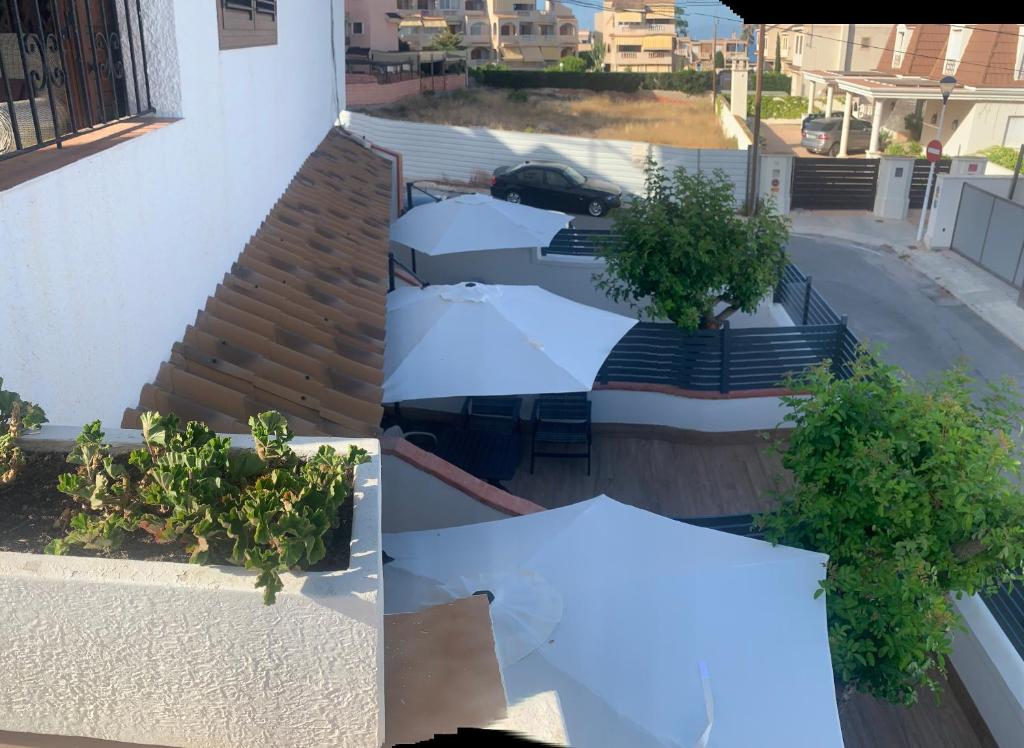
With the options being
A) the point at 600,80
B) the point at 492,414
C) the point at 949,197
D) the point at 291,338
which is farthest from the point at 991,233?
the point at 600,80

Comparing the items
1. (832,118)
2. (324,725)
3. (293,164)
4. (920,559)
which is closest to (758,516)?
(920,559)

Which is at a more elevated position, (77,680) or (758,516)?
(77,680)

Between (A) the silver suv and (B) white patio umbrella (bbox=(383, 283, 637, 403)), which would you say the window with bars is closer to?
(B) white patio umbrella (bbox=(383, 283, 637, 403))

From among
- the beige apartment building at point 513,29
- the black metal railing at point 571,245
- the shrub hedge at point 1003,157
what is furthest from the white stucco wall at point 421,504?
the beige apartment building at point 513,29

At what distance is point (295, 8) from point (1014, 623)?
34.9 ft

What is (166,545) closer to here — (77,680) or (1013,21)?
(77,680)

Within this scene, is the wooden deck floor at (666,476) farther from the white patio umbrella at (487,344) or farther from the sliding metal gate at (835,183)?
the sliding metal gate at (835,183)

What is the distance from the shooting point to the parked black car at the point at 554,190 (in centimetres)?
2609

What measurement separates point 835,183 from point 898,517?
871 inches

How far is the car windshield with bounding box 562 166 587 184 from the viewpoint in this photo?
86.9 feet

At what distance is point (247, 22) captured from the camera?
25.4 feet

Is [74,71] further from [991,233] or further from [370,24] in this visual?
[370,24]

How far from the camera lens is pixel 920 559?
5.36 metres

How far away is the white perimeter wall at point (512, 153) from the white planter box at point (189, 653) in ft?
84.4
